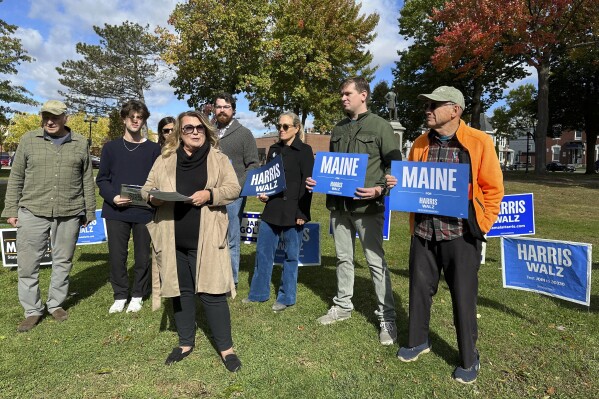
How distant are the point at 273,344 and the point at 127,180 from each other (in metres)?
2.36

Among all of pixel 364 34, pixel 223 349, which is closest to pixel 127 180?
pixel 223 349

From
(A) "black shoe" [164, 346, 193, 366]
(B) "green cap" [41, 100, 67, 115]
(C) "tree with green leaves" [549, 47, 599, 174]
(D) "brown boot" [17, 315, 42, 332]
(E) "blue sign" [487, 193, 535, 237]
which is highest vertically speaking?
(C) "tree with green leaves" [549, 47, 599, 174]

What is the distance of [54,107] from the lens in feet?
13.4

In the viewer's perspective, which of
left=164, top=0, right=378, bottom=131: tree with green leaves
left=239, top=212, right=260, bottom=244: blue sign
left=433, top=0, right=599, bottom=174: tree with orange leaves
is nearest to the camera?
left=239, top=212, right=260, bottom=244: blue sign

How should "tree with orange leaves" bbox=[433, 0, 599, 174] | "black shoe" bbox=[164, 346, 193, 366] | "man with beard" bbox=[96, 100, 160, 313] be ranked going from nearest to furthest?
"black shoe" bbox=[164, 346, 193, 366] → "man with beard" bbox=[96, 100, 160, 313] → "tree with orange leaves" bbox=[433, 0, 599, 174]

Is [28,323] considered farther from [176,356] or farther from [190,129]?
[190,129]

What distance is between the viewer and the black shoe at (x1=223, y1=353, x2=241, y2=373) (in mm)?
3314

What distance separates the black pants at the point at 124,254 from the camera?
15.0 feet

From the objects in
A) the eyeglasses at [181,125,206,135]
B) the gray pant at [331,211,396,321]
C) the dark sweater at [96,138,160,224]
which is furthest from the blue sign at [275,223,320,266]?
the eyeglasses at [181,125,206,135]

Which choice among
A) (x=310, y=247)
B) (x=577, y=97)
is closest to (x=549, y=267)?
(x=310, y=247)

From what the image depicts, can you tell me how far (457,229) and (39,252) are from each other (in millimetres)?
4017

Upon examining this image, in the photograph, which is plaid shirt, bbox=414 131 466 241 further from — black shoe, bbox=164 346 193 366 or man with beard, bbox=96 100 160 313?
man with beard, bbox=96 100 160 313

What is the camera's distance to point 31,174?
4.14m

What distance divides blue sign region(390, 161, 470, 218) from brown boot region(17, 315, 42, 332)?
375 cm
